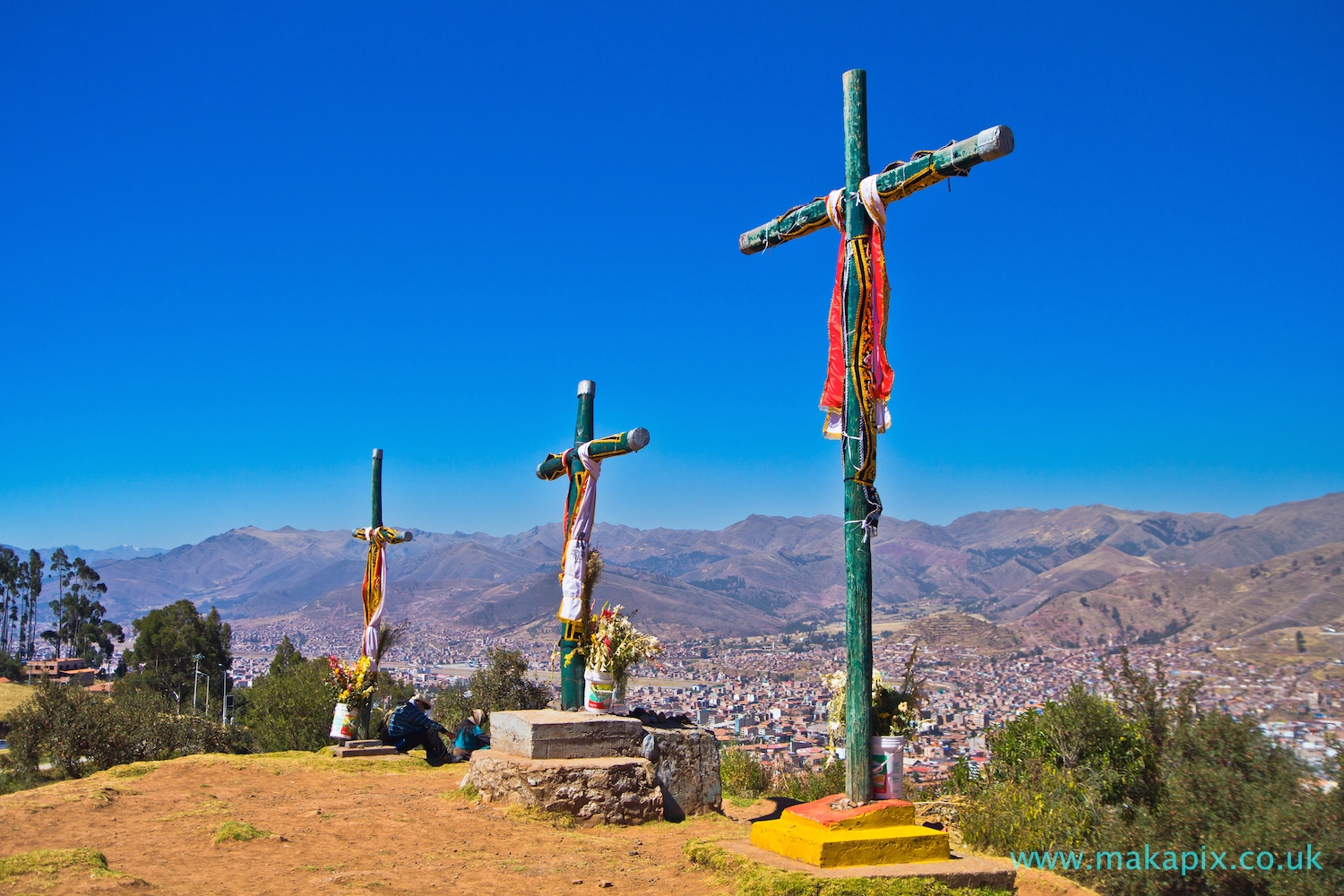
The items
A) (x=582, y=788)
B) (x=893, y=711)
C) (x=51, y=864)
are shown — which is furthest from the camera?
(x=582, y=788)

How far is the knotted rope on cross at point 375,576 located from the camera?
15031mm

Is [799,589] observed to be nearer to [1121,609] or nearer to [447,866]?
[1121,609]

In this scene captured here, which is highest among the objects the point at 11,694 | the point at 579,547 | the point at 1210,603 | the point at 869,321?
the point at 869,321

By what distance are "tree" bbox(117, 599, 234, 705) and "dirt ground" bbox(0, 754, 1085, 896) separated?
124 feet

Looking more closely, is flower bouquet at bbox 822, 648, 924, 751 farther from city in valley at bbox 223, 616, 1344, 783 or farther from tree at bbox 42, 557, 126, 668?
tree at bbox 42, 557, 126, 668

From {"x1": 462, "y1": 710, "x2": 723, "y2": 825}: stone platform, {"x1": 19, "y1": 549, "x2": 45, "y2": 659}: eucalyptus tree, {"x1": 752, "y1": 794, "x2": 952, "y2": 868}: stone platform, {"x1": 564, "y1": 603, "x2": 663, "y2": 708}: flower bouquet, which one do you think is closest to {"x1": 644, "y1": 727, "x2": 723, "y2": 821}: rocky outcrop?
{"x1": 462, "y1": 710, "x2": 723, "y2": 825}: stone platform

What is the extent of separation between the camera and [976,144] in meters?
5.43

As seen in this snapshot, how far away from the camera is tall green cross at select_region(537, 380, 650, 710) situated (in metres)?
10.5

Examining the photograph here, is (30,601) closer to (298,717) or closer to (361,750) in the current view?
(298,717)

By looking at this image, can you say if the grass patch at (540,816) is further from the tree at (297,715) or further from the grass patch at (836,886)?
the tree at (297,715)

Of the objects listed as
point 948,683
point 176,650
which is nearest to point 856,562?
point 948,683

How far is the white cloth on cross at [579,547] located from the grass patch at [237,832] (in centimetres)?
411

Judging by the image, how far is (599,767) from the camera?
342 inches

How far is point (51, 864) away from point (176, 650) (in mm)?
45949
